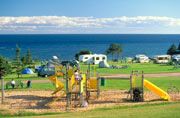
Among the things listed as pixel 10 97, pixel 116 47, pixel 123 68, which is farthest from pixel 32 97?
pixel 116 47

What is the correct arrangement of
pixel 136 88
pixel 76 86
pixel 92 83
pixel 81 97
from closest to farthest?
pixel 81 97 < pixel 76 86 < pixel 136 88 < pixel 92 83

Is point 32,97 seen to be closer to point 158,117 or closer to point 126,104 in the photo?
point 126,104

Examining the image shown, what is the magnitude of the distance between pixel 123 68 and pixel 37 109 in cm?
3472

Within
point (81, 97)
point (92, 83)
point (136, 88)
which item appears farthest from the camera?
point (92, 83)

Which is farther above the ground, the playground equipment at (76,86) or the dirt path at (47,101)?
the playground equipment at (76,86)

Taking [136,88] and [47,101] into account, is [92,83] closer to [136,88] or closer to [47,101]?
[136,88]

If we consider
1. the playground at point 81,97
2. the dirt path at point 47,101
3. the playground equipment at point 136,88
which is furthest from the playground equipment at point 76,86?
the playground equipment at point 136,88

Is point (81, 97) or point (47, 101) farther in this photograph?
point (47, 101)

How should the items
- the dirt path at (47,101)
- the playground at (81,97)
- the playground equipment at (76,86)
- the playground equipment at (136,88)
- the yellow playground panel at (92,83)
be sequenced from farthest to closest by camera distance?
the yellow playground panel at (92,83) → the playground equipment at (136,88) → the playground equipment at (76,86) → the playground at (81,97) → the dirt path at (47,101)

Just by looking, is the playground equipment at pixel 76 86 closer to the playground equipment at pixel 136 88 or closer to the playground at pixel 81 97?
the playground at pixel 81 97

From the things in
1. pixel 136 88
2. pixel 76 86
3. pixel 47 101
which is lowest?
pixel 47 101

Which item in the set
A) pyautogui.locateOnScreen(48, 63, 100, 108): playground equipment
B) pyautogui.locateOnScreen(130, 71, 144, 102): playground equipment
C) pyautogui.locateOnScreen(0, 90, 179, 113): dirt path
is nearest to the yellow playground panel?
pyautogui.locateOnScreen(48, 63, 100, 108): playground equipment

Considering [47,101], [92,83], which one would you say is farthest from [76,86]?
[47,101]

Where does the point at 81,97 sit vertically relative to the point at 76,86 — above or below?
below
